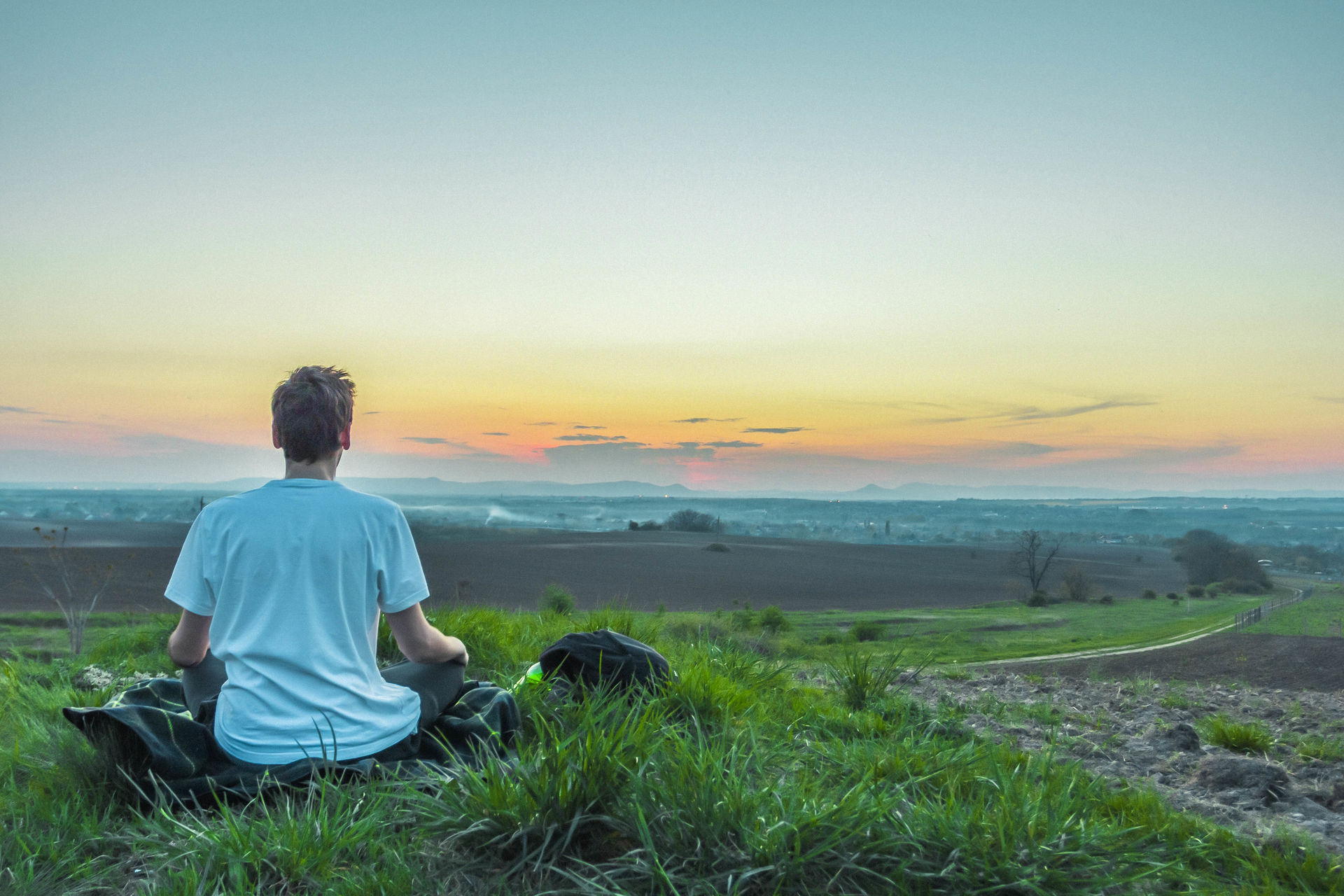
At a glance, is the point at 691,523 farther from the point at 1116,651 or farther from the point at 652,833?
the point at 652,833

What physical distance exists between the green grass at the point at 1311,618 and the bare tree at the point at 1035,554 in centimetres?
2244

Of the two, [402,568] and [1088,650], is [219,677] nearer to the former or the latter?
[402,568]

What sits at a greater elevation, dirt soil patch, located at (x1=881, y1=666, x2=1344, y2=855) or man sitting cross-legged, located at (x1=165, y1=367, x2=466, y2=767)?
man sitting cross-legged, located at (x1=165, y1=367, x2=466, y2=767)

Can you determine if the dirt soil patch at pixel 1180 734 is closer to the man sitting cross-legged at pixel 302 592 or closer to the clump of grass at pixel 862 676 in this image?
the clump of grass at pixel 862 676

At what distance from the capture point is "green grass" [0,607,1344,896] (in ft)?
7.32

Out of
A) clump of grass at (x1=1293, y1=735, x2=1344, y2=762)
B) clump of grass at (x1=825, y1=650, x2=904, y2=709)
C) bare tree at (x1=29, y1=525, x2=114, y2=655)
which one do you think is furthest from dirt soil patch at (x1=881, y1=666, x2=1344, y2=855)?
bare tree at (x1=29, y1=525, x2=114, y2=655)

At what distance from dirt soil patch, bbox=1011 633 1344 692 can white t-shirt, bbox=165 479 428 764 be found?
6.75 m

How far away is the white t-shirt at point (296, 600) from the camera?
280 cm

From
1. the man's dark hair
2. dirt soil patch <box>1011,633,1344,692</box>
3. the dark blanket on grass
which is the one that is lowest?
dirt soil patch <box>1011,633,1344,692</box>

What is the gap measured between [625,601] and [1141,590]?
28956mm

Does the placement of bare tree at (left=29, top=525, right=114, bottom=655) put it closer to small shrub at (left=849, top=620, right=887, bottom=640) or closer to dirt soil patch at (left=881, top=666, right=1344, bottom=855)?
dirt soil patch at (left=881, top=666, right=1344, bottom=855)

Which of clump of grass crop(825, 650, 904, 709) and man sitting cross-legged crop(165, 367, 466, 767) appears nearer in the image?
man sitting cross-legged crop(165, 367, 466, 767)

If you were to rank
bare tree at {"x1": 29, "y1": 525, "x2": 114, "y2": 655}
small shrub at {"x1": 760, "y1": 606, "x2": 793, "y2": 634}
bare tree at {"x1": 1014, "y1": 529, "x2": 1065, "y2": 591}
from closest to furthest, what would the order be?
bare tree at {"x1": 29, "y1": 525, "x2": 114, "y2": 655} → small shrub at {"x1": 760, "y1": 606, "x2": 793, "y2": 634} → bare tree at {"x1": 1014, "y1": 529, "x2": 1065, "y2": 591}

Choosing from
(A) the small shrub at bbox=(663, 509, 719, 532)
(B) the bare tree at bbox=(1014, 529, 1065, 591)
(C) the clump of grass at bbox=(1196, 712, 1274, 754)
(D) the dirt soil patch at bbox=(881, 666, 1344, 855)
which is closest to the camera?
(D) the dirt soil patch at bbox=(881, 666, 1344, 855)
